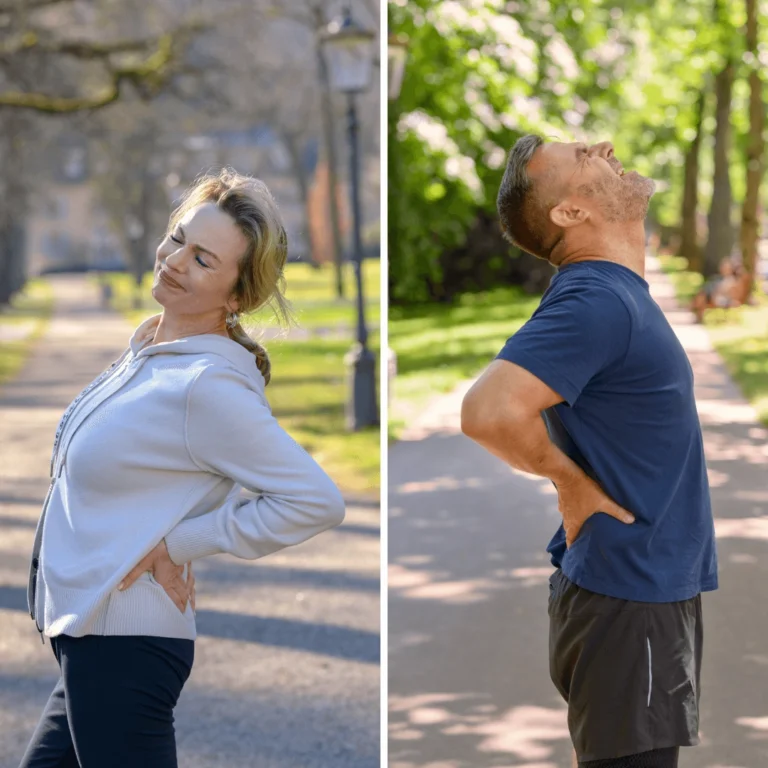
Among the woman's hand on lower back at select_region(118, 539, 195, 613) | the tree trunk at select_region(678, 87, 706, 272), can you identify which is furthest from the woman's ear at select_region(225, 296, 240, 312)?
the tree trunk at select_region(678, 87, 706, 272)

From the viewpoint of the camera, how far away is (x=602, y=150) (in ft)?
8.06

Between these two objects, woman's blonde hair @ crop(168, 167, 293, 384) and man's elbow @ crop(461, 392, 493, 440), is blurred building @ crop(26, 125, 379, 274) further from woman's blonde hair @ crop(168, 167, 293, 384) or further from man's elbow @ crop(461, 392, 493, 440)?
man's elbow @ crop(461, 392, 493, 440)

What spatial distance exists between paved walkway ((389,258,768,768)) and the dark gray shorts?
2137 mm

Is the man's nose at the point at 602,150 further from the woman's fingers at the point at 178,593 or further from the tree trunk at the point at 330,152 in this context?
the tree trunk at the point at 330,152

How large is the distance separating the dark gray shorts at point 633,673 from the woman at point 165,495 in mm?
550

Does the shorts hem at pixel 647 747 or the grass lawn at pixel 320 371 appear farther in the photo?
the grass lawn at pixel 320 371

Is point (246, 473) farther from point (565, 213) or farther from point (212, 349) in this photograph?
point (565, 213)

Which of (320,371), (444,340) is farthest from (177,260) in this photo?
(444,340)

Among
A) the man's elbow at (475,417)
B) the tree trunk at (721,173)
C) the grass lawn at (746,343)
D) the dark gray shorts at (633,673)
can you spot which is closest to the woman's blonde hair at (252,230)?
the man's elbow at (475,417)

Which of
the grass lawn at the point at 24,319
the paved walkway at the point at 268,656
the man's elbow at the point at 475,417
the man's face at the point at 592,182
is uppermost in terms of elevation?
the man's face at the point at 592,182

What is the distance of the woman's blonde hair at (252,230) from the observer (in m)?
2.33

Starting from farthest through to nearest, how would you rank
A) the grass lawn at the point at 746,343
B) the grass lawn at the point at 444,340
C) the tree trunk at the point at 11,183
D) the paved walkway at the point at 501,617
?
the tree trunk at the point at 11,183 < the grass lawn at the point at 444,340 < the grass lawn at the point at 746,343 < the paved walkway at the point at 501,617

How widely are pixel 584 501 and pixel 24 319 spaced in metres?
23.9

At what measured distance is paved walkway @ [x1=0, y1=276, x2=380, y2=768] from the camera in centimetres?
482
